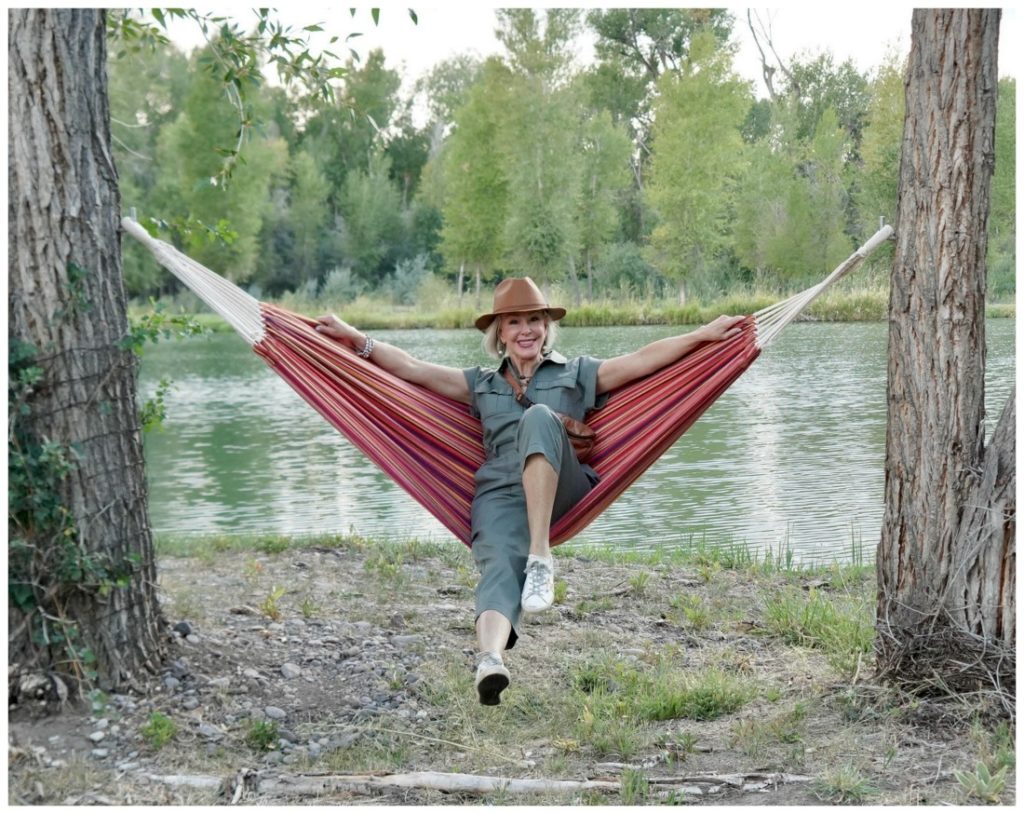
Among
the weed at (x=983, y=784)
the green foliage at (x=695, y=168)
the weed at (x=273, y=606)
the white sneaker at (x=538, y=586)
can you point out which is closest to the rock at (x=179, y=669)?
the weed at (x=273, y=606)

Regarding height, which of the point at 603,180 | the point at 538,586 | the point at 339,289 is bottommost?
the point at 538,586

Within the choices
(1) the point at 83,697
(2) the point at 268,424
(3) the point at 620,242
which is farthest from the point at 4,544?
(3) the point at 620,242

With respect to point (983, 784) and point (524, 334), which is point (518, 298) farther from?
point (983, 784)

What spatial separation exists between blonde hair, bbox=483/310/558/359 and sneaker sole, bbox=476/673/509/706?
37.8 inches

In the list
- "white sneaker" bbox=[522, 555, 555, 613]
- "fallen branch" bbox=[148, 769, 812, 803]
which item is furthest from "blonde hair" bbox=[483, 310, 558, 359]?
"fallen branch" bbox=[148, 769, 812, 803]

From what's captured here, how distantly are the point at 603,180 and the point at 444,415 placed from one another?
13.6 metres

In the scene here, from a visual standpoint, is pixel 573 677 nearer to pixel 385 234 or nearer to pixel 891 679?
pixel 891 679

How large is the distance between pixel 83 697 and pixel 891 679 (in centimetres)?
166

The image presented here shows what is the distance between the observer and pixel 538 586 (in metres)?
2.55

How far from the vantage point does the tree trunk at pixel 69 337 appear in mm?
2463

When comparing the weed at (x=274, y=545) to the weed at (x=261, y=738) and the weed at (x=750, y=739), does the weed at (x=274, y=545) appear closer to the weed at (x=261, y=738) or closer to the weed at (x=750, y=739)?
the weed at (x=261, y=738)

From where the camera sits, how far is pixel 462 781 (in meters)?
2.25

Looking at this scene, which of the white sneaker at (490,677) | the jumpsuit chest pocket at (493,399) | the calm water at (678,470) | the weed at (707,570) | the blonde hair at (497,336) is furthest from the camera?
the calm water at (678,470)

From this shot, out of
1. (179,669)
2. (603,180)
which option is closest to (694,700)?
(179,669)
